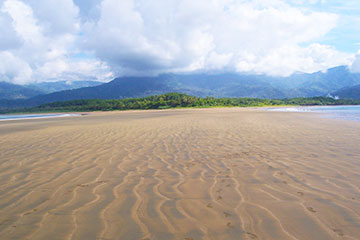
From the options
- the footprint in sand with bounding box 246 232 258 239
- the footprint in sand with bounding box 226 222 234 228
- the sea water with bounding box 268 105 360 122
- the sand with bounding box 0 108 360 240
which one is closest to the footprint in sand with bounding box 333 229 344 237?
the sand with bounding box 0 108 360 240

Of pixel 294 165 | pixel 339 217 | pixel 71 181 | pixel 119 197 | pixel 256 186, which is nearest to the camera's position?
→ pixel 339 217

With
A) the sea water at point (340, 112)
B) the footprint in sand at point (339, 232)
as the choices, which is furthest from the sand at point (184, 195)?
the sea water at point (340, 112)

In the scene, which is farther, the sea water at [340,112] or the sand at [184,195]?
the sea water at [340,112]

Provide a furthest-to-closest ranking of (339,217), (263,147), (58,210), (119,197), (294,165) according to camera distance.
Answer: (263,147)
(294,165)
(119,197)
(58,210)
(339,217)

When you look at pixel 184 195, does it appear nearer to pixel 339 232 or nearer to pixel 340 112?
pixel 339 232

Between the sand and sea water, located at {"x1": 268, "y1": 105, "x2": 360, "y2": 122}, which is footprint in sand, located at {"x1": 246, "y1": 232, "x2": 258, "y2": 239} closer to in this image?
the sand

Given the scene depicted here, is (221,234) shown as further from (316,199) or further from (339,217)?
(316,199)

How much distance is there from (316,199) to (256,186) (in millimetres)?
1102

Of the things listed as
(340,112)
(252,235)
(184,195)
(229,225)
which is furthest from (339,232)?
(340,112)

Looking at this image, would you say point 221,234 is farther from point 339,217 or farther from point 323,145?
point 323,145

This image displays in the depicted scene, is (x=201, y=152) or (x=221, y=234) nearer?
(x=221, y=234)

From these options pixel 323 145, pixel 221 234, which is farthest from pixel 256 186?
pixel 323 145

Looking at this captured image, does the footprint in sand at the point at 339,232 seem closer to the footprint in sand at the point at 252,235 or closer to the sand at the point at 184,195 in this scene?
the sand at the point at 184,195

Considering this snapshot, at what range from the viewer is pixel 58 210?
12.9 ft
